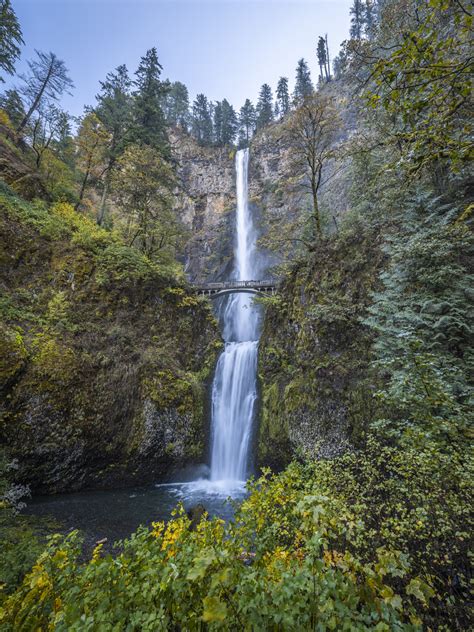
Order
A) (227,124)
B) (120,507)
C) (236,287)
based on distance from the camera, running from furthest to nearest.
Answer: (227,124) → (236,287) → (120,507)

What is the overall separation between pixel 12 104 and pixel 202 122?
116 ft

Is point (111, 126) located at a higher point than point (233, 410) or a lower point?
higher

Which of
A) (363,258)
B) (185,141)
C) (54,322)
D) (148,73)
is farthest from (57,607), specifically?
(185,141)

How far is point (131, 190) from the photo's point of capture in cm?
1312

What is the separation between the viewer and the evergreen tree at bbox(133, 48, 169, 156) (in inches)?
646

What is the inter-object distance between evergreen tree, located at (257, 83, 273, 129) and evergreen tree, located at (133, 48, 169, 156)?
3257 centimetres

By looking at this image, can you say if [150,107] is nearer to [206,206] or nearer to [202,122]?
[206,206]

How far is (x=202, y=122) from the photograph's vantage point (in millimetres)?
46938

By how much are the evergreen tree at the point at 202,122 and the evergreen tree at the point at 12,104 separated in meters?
29.4

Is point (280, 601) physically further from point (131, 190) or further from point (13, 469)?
point (131, 190)

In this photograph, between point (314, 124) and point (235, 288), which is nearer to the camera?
point (314, 124)

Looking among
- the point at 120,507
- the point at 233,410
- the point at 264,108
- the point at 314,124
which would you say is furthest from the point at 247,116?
the point at 120,507

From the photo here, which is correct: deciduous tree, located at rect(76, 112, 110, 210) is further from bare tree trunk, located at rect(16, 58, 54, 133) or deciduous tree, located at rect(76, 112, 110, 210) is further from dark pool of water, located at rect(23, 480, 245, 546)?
dark pool of water, located at rect(23, 480, 245, 546)

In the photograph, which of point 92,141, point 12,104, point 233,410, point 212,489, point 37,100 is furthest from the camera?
point 12,104
